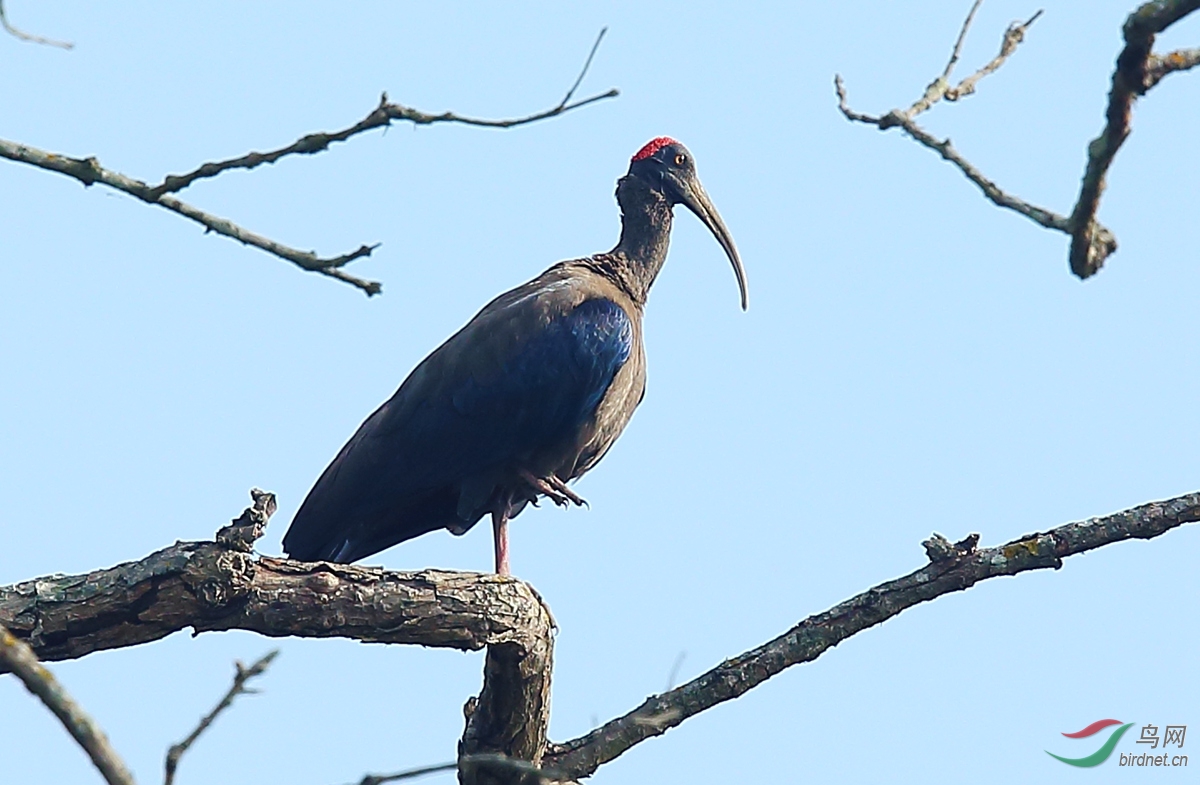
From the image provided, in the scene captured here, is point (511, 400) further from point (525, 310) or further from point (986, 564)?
point (986, 564)

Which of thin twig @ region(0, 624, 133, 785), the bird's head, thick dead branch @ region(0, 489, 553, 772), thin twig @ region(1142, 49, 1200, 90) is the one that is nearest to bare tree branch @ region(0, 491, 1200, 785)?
thick dead branch @ region(0, 489, 553, 772)

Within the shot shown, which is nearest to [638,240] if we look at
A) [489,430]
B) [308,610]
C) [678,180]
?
[678,180]

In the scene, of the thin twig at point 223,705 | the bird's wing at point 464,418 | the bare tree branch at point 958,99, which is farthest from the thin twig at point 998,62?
the bird's wing at point 464,418

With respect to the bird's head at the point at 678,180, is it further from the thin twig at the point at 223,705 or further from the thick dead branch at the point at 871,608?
the thin twig at the point at 223,705

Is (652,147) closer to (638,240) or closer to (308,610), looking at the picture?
(638,240)

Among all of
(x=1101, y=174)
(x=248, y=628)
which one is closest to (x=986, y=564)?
(x=248, y=628)

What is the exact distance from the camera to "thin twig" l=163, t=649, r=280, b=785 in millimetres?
2145

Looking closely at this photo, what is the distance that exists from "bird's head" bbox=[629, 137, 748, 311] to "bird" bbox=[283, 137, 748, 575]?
0.99 meters

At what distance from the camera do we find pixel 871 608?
16.0 feet

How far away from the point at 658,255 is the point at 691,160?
1.98 ft

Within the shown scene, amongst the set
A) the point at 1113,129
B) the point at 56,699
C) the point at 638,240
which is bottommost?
the point at 56,699

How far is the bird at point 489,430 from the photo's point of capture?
6406 millimetres

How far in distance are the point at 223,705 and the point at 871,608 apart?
294 centimetres

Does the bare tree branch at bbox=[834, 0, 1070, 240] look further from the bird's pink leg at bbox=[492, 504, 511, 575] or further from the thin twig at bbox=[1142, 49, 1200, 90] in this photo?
the bird's pink leg at bbox=[492, 504, 511, 575]
